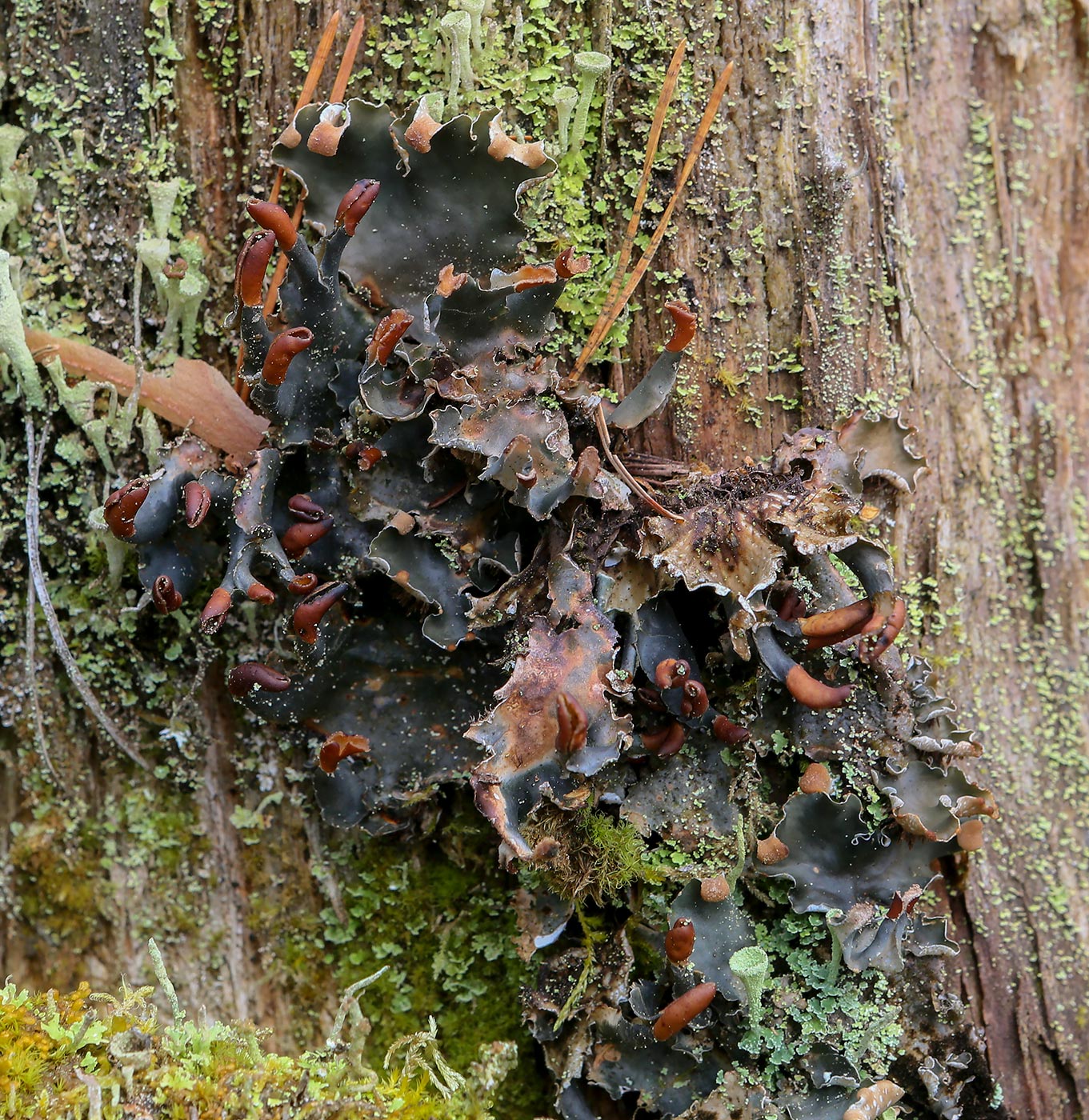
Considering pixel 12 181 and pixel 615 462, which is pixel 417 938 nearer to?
pixel 615 462

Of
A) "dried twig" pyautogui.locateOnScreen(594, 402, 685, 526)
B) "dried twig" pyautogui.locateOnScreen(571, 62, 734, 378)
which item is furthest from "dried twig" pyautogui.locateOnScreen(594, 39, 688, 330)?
"dried twig" pyautogui.locateOnScreen(594, 402, 685, 526)

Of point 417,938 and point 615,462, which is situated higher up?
point 615,462

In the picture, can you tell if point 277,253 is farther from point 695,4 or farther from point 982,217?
point 982,217

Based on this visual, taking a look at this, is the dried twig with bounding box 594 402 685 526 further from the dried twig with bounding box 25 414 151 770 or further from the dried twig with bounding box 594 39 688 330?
the dried twig with bounding box 25 414 151 770

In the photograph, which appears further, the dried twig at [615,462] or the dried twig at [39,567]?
the dried twig at [39,567]

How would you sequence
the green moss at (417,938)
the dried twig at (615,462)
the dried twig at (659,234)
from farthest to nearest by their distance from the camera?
the green moss at (417,938) < the dried twig at (659,234) < the dried twig at (615,462)

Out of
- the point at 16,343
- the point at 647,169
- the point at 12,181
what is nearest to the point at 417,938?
the point at 16,343

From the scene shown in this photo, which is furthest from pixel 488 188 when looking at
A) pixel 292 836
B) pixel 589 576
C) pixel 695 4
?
pixel 292 836

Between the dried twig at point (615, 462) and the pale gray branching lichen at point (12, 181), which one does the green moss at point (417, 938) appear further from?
the pale gray branching lichen at point (12, 181)

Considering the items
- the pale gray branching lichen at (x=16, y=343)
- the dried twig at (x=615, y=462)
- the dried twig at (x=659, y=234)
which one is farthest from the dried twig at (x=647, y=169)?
the pale gray branching lichen at (x=16, y=343)
